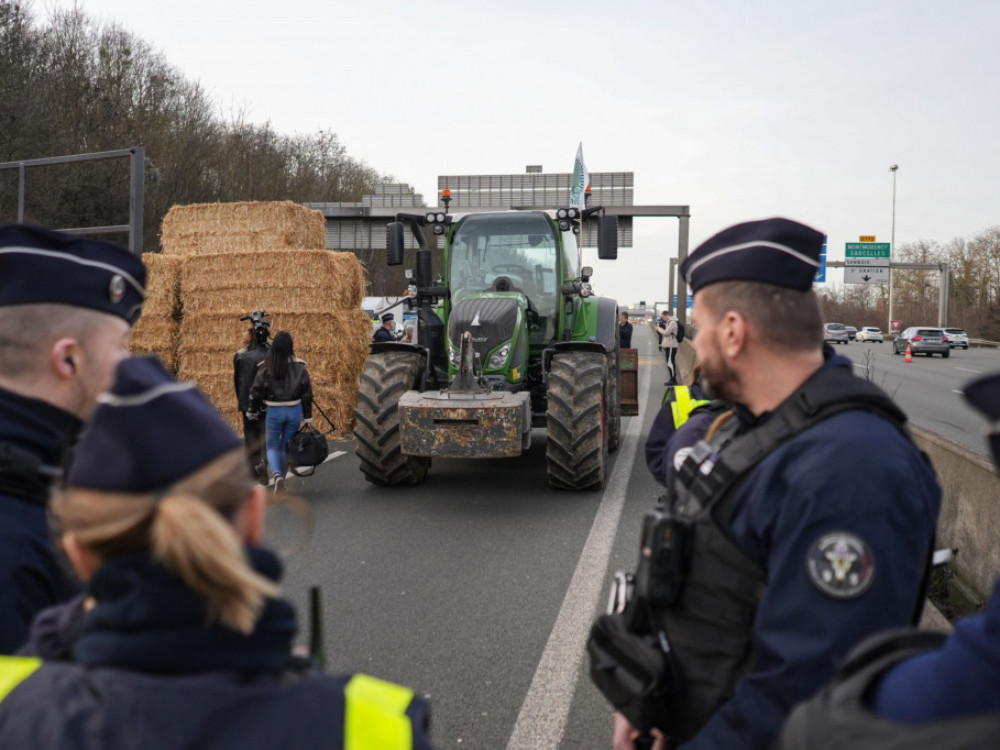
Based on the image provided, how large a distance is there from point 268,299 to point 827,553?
12.8m

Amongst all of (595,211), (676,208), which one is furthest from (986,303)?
(595,211)

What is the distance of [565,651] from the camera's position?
15.5ft

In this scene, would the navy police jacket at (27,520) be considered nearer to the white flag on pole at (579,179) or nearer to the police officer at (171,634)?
the police officer at (171,634)

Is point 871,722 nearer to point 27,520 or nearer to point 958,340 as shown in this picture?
point 27,520

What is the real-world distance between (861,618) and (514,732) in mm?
2464

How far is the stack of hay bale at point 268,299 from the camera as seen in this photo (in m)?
13.6

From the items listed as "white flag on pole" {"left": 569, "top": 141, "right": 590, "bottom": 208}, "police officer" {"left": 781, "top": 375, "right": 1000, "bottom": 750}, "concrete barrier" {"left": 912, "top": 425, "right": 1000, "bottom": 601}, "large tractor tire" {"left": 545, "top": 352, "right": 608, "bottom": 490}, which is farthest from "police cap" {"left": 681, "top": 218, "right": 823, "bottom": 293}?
"white flag on pole" {"left": 569, "top": 141, "right": 590, "bottom": 208}

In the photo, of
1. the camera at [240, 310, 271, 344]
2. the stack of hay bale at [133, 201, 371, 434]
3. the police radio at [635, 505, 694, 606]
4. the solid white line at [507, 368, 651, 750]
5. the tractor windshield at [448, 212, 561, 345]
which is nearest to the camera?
the police radio at [635, 505, 694, 606]

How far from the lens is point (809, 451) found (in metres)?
1.81

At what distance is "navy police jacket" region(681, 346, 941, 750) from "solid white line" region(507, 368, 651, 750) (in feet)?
7.04

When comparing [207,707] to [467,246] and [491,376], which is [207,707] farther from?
[467,246]

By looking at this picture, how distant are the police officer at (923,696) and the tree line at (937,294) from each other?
72.6 meters

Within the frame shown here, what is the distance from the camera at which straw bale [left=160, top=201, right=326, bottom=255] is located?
1401cm

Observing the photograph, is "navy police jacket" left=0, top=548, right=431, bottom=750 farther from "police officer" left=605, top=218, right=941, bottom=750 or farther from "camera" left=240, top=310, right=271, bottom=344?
"camera" left=240, top=310, right=271, bottom=344
